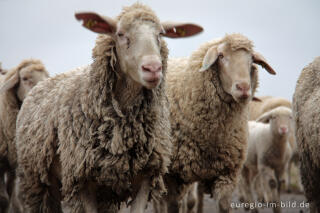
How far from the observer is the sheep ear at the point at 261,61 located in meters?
5.74

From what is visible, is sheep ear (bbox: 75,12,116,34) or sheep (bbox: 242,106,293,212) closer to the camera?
sheep ear (bbox: 75,12,116,34)

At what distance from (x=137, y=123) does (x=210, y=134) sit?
169cm

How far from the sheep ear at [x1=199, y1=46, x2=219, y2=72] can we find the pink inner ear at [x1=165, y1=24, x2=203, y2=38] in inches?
39.5

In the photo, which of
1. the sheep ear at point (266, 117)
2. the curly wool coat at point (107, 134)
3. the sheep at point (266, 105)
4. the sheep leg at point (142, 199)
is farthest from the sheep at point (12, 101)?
the sheep at point (266, 105)

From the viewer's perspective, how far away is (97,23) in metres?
4.14

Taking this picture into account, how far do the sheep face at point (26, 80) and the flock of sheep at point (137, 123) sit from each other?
0.05 feet

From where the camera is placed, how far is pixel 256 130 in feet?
31.3

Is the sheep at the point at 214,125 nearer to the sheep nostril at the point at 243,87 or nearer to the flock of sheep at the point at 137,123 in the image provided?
the flock of sheep at the point at 137,123

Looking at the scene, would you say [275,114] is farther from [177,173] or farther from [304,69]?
[177,173]

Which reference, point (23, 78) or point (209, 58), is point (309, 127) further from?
point (23, 78)

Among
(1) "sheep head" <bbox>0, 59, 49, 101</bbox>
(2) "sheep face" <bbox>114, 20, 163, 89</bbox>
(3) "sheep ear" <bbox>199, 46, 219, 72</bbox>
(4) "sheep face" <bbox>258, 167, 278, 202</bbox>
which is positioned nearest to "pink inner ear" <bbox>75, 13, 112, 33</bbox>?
(2) "sheep face" <bbox>114, 20, 163, 89</bbox>

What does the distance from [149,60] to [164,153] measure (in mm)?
838

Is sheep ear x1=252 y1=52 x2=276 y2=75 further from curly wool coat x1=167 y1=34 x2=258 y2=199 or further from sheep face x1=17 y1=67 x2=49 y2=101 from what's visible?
sheep face x1=17 y1=67 x2=49 y2=101

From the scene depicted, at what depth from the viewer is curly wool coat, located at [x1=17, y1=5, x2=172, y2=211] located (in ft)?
13.1
